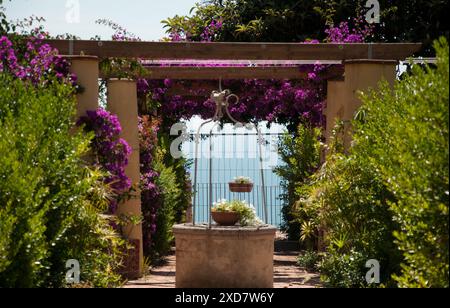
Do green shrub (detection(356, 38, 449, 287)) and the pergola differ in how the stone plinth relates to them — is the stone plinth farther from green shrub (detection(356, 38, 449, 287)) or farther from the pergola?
green shrub (detection(356, 38, 449, 287))

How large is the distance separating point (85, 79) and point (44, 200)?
9.53ft

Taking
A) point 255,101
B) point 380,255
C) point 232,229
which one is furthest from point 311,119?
point 380,255

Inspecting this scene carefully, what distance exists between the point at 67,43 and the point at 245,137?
7.54 meters

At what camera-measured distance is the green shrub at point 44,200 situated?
21.4 feet

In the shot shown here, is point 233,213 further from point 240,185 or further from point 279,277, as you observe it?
point 279,277

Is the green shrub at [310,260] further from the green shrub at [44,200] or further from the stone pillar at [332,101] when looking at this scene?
the green shrub at [44,200]

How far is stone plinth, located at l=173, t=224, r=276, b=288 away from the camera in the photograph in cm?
965

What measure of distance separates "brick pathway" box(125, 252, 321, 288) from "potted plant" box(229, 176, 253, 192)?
124cm

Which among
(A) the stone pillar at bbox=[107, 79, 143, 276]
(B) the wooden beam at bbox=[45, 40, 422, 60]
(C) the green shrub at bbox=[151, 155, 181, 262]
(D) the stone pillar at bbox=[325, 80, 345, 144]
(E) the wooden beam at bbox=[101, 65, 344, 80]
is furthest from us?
(C) the green shrub at bbox=[151, 155, 181, 262]

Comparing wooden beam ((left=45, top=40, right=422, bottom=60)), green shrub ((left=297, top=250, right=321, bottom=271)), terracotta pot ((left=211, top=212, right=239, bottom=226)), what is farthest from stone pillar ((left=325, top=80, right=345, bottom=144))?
terracotta pot ((left=211, top=212, right=239, bottom=226))

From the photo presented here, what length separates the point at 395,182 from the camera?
6.34 meters

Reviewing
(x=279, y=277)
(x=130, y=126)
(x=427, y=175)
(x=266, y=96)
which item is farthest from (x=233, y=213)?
(x=266, y=96)

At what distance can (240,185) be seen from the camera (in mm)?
11609
